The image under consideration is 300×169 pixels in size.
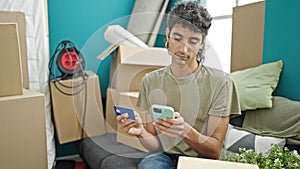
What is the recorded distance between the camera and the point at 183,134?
1062 mm

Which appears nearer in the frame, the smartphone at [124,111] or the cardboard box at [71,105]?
the smartphone at [124,111]

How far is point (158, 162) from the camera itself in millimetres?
1145

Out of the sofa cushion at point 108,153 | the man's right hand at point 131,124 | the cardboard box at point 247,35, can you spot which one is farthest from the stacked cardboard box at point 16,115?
the cardboard box at point 247,35

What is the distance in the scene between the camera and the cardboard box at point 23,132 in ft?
4.21

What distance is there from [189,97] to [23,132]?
78 cm

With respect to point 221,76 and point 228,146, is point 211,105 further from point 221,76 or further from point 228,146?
point 228,146

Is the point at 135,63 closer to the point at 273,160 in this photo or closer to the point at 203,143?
the point at 203,143

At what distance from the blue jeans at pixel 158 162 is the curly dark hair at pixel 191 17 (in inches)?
20.3

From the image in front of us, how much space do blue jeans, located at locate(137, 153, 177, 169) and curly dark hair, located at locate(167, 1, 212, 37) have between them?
1.69ft

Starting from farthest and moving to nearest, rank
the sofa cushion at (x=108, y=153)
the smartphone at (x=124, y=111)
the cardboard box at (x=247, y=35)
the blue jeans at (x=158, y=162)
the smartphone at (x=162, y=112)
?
the cardboard box at (x=247, y=35)
the sofa cushion at (x=108, y=153)
the blue jeans at (x=158, y=162)
the smartphone at (x=124, y=111)
the smartphone at (x=162, y=112)

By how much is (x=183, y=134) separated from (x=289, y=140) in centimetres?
48

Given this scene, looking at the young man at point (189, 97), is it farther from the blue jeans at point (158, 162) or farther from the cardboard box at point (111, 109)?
the cardboard box at point (111, 109)

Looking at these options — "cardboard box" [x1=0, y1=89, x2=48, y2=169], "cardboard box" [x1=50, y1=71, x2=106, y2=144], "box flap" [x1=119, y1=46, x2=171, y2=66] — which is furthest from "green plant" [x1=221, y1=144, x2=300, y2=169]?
"cardboard box" [x1=50, y1=71, x2=106, y2=144]

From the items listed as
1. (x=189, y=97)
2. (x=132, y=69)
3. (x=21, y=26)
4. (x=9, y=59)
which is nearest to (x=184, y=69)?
(x=189, y=97)
